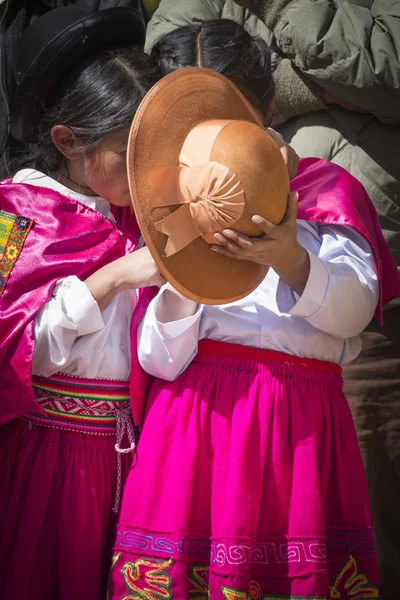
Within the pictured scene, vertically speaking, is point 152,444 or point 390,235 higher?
point 390,235

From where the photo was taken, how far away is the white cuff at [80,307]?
186cm

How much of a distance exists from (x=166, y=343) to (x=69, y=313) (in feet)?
0.85

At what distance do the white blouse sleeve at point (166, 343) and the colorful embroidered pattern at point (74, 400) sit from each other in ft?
0.50

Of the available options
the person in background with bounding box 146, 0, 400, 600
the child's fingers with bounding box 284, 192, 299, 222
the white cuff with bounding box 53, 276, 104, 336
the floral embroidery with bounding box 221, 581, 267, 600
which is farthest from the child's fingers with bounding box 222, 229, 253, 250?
the person in background with bounding box 146, 0, 400, 600

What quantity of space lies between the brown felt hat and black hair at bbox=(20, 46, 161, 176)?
0.31 meters

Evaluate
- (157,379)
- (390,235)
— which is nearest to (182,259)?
(157,379)

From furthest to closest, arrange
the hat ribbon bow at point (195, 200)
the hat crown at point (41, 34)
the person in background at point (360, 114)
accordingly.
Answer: the person in background at point (360, 114) → the hat crown at point (41, 34) → the hat ribbon bow at point (195, 200)

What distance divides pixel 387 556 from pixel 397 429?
0.51 metres

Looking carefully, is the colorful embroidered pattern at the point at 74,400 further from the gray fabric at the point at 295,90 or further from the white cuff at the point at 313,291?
the gray fabric at the point at 295,90

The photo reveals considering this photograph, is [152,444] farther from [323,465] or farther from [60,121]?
[60,121]

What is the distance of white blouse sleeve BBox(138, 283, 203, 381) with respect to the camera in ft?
6.02

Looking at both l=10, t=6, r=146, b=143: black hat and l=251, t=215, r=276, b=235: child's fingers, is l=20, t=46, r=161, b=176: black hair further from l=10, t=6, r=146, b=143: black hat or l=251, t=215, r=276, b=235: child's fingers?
l=251, t=215, r=276, b=235: child's fingers

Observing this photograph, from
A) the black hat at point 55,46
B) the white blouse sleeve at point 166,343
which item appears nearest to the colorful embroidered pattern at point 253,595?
the white blouse sleeve at point 166,343

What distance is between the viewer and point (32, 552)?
1871 millimetres
